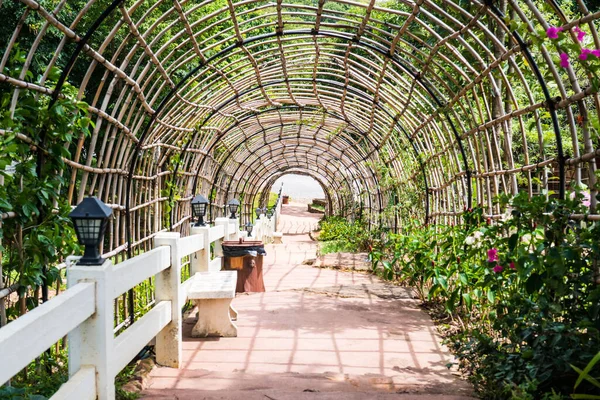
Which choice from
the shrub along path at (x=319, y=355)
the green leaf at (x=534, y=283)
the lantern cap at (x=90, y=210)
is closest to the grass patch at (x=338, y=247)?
the shrub along path at (x=319, y=355)

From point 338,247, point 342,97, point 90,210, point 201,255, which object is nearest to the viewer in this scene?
point 90,210

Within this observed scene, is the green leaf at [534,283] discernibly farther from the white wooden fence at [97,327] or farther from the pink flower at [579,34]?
the white wooden fence at [97,327]

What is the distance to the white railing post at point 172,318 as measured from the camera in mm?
4152

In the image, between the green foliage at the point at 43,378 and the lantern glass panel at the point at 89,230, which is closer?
the lantern glass panel at the point at 89,230

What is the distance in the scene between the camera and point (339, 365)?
4355 mm

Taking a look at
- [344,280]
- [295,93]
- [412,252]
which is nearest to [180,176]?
[295,93]

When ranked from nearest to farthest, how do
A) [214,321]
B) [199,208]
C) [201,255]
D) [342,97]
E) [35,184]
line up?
1. [35,184]
2. [214,321]
3. [201,255]
4. [199,208]
5. [342,97]

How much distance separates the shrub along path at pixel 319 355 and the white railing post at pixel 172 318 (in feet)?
0.36

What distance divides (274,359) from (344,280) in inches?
186

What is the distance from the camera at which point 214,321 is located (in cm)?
509

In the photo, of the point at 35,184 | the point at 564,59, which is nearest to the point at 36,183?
the point at 35,184

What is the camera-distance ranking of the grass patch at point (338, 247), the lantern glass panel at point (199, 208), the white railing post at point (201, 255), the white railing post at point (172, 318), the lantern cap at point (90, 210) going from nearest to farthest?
the lantern cap at point (90, 210), the white railing post at point (172, 318), the white railing post at point (201, 255), the lantern glass panel at point (199, 208), the grass patch at point (338, 247)

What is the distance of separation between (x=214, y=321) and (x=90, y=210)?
8.68 feet

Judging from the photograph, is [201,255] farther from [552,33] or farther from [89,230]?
[552,33]
